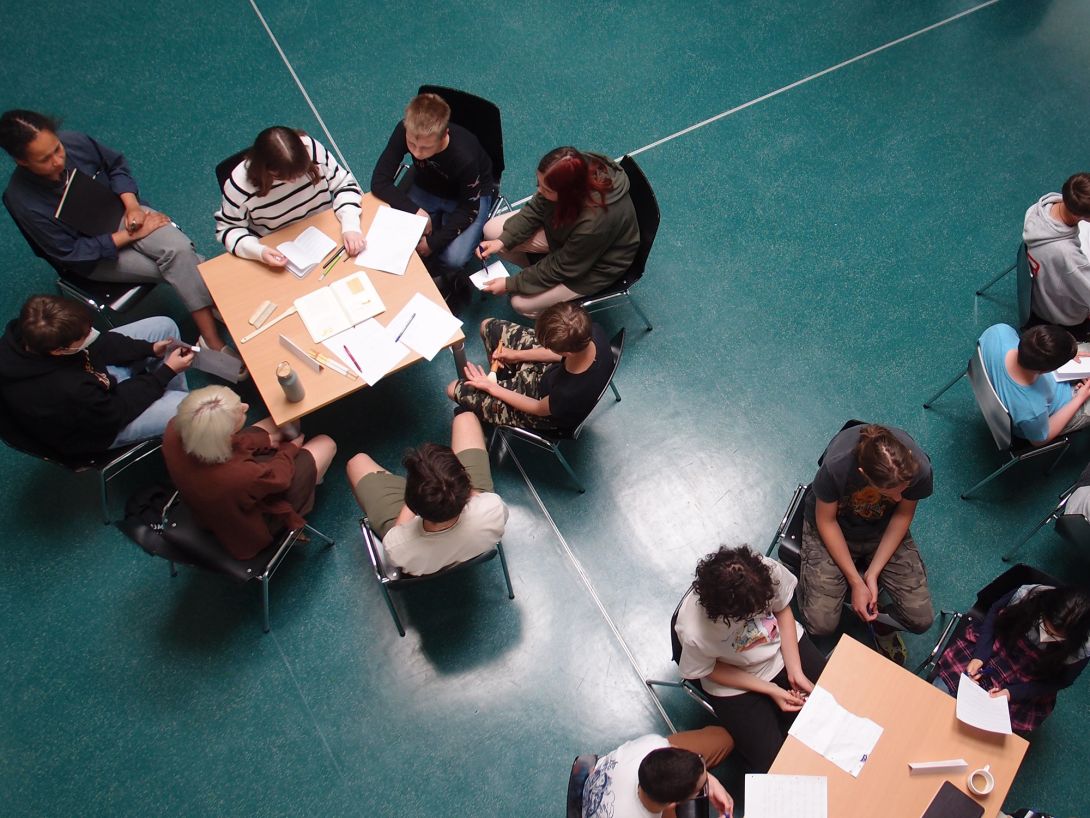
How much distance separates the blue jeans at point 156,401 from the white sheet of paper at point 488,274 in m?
1.49

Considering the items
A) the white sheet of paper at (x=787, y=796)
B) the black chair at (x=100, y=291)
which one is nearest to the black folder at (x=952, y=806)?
the white sheet of paper at (x=787, y=796)

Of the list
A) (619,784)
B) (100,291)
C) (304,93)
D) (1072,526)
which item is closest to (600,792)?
(619,784)

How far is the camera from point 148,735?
3.33 metres

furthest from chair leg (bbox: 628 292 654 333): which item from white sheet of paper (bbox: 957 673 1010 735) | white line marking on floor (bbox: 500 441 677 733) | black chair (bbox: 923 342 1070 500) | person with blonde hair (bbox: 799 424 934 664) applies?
white sheet of paper (bbox: 957 673 1010 735)

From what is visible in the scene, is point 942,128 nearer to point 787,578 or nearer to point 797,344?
point 797,344

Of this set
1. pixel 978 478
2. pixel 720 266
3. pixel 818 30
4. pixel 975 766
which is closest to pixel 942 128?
pixel 818 30

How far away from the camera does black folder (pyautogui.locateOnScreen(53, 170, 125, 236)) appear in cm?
354

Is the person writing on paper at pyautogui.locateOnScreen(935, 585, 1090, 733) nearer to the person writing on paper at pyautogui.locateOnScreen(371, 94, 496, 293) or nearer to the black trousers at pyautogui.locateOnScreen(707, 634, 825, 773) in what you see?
the black trousers at pyautogui.locateOnScreen(707, 634, 825, 773)

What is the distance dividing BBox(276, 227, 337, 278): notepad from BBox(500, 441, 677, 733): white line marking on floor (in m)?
1.29

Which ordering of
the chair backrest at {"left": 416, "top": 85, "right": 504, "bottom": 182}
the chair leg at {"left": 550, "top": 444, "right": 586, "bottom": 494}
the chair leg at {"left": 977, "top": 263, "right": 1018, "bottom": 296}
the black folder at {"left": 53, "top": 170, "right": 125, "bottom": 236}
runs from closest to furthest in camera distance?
the black folder at {"left": 53, "top": 170, "right": 125, "bottom": 236}
the chair leg at {"left": 550, "top": 444, "right": 586, "bottom": 494}
the chair backrest at {"left": 416, "top": 85, "right": 504, "bottom": 182}
the chair leg at {"left": 977, "top": 263, "right": 1018, "bottom": 296}

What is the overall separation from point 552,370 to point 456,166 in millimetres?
1246

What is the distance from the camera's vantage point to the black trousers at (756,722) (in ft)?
9.50

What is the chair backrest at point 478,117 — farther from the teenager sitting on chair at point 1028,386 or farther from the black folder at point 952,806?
the black folder at point 952,806

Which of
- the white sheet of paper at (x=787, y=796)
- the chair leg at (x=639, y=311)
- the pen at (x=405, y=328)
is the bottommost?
the white sheet of paper at (x=787, y=796)
